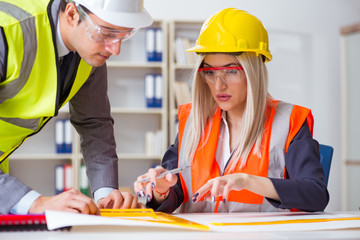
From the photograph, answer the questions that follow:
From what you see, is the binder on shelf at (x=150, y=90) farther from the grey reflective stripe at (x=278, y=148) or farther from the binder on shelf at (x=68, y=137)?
the grey reflective stripe at (x=278, y=148)

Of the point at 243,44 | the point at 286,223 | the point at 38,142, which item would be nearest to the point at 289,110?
the point at 243,44

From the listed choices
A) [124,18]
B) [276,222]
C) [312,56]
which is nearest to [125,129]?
[312,56]

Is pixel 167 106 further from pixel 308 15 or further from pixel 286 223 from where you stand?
pixel 286 223

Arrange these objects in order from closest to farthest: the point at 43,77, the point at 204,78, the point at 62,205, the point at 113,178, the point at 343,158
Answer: the point at 62,205, the point at 43,77, the point at 113,178, the point at 204,78, the point at 343,158

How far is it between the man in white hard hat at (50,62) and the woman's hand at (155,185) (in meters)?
0.09

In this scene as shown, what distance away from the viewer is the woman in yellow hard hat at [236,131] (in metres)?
1.66

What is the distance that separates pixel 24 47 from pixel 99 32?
0.72 feet

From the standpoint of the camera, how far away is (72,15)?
4.76 feet

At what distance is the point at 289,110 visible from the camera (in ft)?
5.64

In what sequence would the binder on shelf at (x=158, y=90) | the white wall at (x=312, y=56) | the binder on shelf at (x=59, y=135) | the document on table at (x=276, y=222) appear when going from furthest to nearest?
the white wall at (x=312, y=56) → the binder on shelf at (x=158, y=90) → the binder on shelf at (x=59, y=135) → the document on table at (x=276, y=222)

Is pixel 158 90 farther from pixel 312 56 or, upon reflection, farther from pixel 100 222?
pixel 100 222

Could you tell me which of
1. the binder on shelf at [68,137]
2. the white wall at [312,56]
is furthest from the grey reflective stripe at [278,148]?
the white wall at [312,56]

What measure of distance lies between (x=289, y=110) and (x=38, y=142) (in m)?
3.87

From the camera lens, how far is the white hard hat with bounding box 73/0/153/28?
141cm
